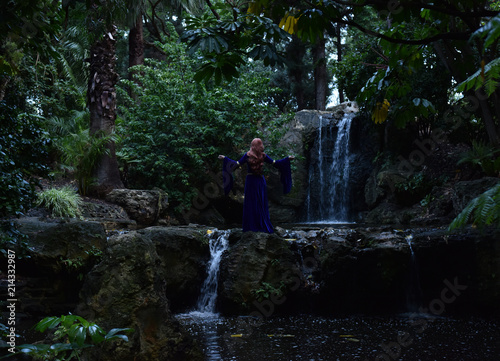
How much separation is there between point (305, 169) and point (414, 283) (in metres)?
11.1

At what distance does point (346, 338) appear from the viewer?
16.5 feet

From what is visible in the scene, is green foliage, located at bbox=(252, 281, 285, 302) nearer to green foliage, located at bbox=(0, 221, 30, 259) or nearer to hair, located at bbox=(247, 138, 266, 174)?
hair, located at bbox=(247, 138, 266, 174)

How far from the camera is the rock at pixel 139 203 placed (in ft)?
36.8

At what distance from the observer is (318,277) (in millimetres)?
6965

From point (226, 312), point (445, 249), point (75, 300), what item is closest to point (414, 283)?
point (445, 249)

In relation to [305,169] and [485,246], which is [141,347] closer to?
[485,246]

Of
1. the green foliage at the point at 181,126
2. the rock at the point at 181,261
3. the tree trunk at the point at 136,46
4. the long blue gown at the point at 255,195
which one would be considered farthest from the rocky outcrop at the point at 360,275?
the tree trunk at the point at 136,46

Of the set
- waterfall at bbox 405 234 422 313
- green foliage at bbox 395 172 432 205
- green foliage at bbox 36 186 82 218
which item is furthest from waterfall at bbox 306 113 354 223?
green foliage at bbox 36 186 82 218

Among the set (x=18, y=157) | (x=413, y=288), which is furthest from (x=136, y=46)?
(x=413, y=288)

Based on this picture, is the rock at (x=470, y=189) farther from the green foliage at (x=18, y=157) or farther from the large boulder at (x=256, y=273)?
the green foliage at (x=18, y=157)

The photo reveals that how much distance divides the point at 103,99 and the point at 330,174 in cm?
936

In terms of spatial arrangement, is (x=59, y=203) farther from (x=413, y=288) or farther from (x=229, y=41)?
(x=229, y=41)

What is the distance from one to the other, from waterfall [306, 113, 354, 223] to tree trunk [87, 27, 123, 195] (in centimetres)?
821

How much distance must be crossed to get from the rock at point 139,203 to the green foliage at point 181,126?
1.82m
